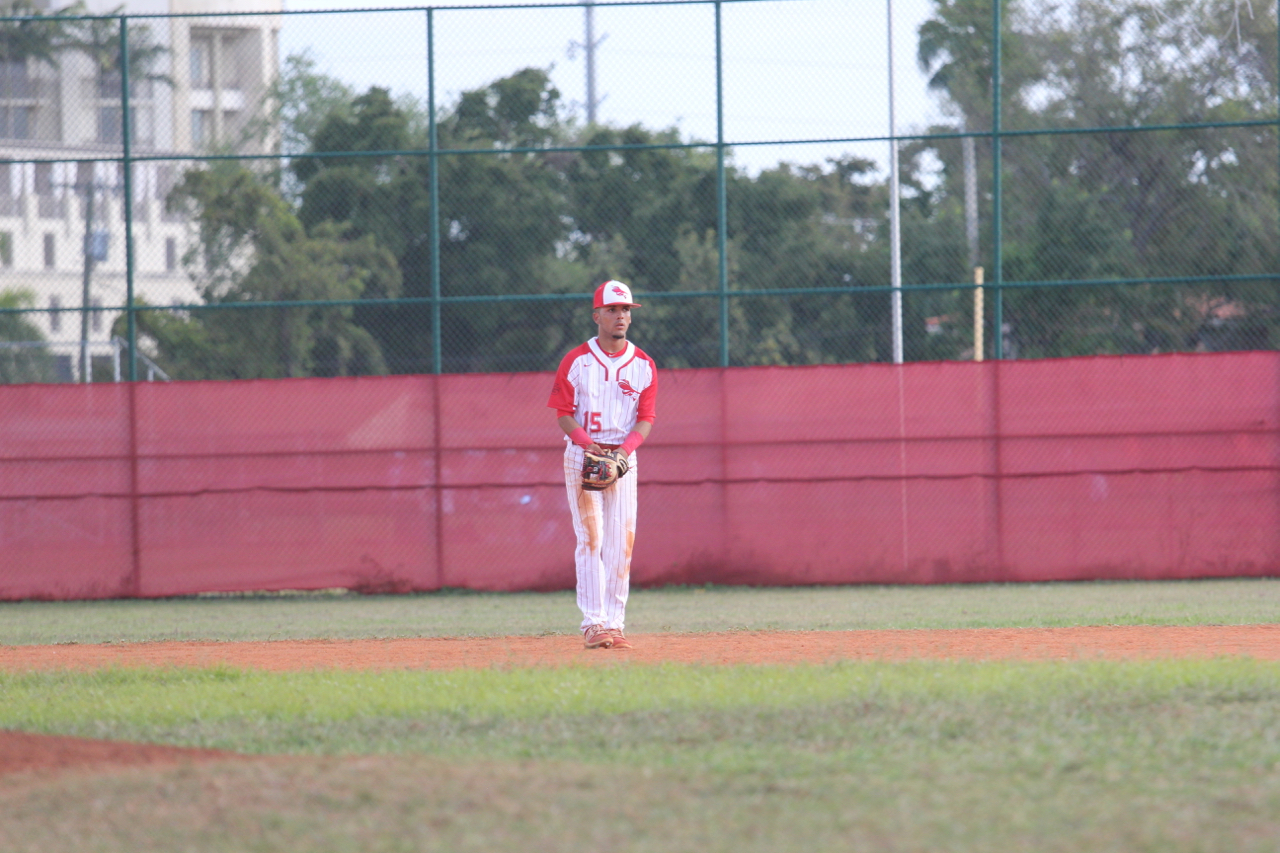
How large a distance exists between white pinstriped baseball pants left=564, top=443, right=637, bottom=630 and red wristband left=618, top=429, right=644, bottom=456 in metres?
0.05

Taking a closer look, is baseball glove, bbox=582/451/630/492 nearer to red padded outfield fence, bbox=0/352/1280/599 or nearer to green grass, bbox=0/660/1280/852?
green grass, bbox=0/660/1280/852

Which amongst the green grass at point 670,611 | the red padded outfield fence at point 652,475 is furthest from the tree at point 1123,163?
the green grass at point 670,611

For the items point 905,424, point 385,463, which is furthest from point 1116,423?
point 385,463

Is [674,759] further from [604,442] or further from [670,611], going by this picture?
[670,611]

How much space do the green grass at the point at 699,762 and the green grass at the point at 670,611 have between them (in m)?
3.03

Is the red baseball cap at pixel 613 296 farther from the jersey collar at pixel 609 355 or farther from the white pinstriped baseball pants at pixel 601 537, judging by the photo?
the white pinstriped baseball pants at pixel 601 537

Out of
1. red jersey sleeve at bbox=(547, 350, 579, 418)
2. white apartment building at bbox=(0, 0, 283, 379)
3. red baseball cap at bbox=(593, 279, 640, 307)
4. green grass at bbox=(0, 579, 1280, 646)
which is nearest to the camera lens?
red baseball cap at bbox=(593, 279, 640, 307)

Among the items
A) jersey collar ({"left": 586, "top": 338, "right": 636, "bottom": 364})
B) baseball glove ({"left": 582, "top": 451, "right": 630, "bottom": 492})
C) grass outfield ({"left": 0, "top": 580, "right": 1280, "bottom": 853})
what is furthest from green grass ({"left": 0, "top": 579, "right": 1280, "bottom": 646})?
grass outfield ({"left": 0, "top": 580, "right": 1280, "bottom": 853})

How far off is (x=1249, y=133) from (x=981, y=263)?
6.02 meters

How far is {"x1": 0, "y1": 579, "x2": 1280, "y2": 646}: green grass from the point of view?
9.25 meters

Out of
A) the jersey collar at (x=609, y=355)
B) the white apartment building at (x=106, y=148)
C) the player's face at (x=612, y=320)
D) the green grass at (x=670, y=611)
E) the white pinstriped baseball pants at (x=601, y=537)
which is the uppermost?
the white apartment building at (x=106, y=148)

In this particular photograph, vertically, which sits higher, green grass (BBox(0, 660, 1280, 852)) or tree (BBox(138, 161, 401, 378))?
tree (BBox(138, 161, 401, 378))

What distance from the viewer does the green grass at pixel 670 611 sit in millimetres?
9250

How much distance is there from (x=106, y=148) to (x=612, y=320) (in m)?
45.7
